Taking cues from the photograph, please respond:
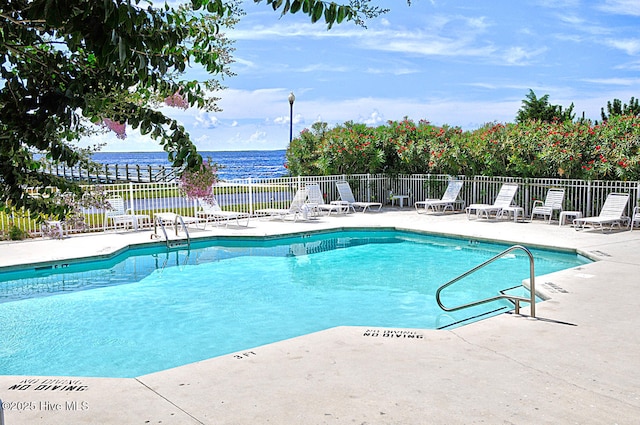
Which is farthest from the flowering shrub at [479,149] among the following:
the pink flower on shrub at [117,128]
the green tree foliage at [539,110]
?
the green tree foliage at [539,110]

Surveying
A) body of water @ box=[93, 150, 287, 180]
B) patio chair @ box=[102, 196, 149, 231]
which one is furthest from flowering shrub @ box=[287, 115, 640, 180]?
body of water @ box=[93, 150, 287, 180]

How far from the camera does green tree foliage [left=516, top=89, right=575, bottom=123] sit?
33.3 m

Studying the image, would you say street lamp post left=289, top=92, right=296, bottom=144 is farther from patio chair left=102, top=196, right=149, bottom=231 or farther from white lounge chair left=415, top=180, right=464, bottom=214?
patio chair left=102, top=196, right=149, bottom=231

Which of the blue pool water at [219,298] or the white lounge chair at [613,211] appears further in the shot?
the white lounge chair at [613,211]

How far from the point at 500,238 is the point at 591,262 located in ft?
8.93

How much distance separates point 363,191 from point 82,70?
18.8 metres

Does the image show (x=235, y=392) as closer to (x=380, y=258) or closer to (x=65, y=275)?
(x=65, y=275)

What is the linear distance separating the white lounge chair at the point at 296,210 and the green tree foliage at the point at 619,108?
20.3 meters

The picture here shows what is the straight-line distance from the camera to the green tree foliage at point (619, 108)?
100 ft

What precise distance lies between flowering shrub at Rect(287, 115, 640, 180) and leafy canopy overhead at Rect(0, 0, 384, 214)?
1490 cm

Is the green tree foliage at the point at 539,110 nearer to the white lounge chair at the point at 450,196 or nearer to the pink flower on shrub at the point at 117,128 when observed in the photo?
the white lounge chair at the point at 450,196

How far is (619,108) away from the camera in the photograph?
3219 cm

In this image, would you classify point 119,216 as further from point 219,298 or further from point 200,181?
point 200,181

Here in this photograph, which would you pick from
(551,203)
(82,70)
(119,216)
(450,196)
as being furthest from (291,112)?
(82,70)
